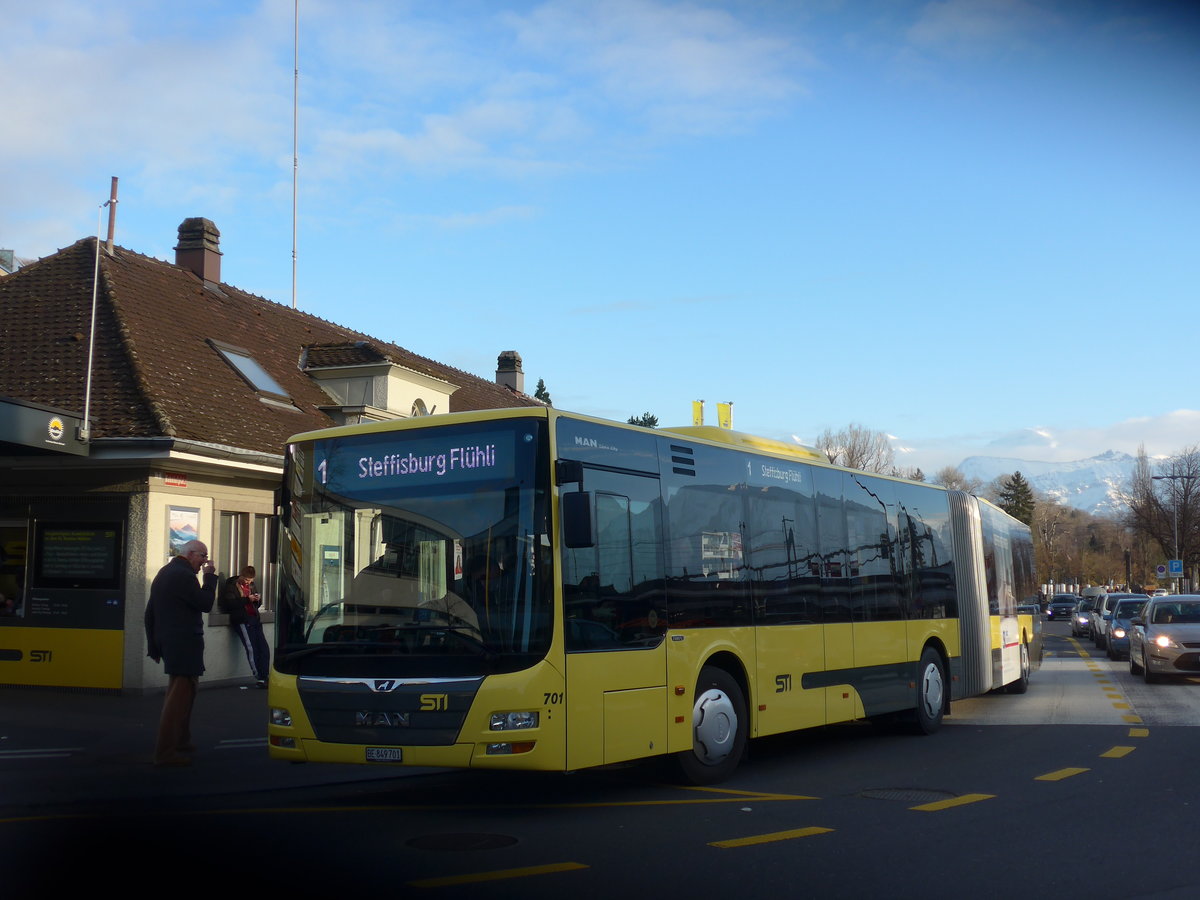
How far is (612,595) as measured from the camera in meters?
9.09

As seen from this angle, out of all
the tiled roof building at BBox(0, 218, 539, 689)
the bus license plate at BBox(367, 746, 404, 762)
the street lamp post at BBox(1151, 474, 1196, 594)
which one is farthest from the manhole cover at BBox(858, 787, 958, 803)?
the street lamp post at BBox(1151, 474, 1196, 594)

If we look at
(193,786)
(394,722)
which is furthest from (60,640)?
(394,722)

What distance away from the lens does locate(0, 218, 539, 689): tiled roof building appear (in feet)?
54.7

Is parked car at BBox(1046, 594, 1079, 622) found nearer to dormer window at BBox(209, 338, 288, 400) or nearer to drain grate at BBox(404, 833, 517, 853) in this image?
dormer window at BBox(209, 338, 288, 400)

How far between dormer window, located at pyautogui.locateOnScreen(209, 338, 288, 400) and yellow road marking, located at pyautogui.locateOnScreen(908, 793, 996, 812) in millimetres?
15352

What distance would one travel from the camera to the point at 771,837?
782cm

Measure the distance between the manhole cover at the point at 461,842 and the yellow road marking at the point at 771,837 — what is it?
52.9 inches

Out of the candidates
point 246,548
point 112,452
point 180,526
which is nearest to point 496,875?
point 112,452

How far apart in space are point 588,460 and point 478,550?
3.71 feet

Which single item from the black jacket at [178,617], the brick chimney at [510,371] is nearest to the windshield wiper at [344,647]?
the black jacket at [178,617]

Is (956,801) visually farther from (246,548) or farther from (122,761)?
(246,548)

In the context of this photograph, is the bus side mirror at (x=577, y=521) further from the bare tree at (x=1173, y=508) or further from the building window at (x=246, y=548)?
the bare tree at (x=1173, y=508)

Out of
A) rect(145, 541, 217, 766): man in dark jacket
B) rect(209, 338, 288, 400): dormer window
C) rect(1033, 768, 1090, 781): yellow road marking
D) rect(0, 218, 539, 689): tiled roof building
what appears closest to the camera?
rect(1033, 768, 1090, 781): yellow road marking

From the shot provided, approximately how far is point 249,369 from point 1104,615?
Answer: 937 inches
